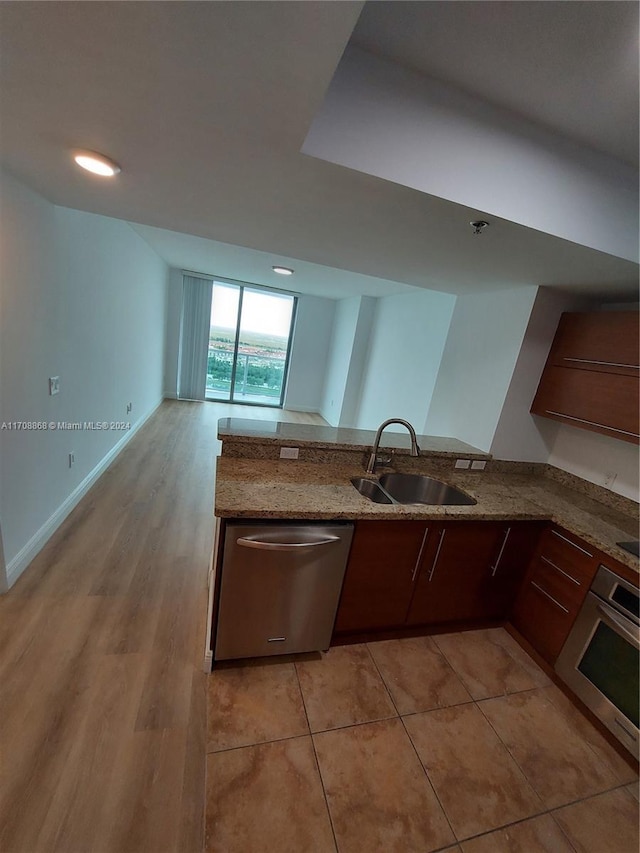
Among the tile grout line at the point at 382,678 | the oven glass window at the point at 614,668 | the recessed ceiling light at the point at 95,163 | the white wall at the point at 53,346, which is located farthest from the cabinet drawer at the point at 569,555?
the white wall at the point at 53,346

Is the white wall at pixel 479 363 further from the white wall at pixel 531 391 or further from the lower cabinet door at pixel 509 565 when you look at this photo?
the lower cabinet door at pixel 509 565

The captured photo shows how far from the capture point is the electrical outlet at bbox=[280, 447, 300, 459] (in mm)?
2082

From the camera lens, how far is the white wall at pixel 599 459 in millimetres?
2076

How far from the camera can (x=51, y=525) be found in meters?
2.33

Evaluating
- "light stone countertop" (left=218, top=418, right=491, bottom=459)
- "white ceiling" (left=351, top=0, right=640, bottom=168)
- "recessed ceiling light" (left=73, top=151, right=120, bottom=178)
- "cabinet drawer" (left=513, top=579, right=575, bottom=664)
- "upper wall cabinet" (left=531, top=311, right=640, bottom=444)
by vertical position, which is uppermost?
"white ceiling" (left=351, top=0, right=640, bottom=168)

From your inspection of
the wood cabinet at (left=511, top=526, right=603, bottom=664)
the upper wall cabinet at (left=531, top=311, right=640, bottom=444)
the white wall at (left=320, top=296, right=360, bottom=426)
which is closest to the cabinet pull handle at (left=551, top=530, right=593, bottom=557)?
the wood cabinet at (left=511, top=526, right=603, bottom=664)

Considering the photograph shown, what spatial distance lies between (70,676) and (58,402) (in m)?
1.65

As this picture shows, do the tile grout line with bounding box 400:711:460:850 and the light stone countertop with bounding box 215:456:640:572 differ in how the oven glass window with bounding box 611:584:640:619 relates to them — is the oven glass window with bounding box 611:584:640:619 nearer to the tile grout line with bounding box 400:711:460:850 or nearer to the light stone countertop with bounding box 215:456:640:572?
the light stone countertop with bounding box 215:456:640:572

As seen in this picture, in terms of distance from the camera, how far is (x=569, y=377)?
2.16 meters

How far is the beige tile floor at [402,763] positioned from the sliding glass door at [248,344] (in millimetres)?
6137

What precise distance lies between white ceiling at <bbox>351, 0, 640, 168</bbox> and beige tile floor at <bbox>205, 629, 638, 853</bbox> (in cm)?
247

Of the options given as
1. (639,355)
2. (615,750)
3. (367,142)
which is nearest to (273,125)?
(367,142)

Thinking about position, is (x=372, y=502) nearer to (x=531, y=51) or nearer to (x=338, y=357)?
(x=531, y=51)

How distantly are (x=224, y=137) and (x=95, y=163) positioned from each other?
667 millimetres
